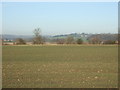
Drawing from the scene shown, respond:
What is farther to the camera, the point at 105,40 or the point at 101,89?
the point at 105,40

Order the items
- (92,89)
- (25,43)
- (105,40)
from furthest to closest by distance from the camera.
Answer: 1. (25,43)
2. (105,40)
3. (92,89)

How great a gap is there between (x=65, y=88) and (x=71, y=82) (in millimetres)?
1086

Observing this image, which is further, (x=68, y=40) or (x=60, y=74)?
(x=68, y=40)

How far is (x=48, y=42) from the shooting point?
78500mm

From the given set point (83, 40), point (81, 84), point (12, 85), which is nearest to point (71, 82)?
point (81, 84)

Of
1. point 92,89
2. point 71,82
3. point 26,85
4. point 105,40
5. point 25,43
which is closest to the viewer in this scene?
point 92,89

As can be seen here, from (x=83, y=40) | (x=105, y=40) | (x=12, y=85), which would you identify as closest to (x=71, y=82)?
(x=12, y=85)

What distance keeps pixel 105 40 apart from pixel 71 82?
2672 inches

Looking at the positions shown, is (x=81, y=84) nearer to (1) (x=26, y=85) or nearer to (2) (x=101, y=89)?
(2) (x=101, y=89)

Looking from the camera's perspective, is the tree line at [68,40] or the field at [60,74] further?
the tree line at [68,40]

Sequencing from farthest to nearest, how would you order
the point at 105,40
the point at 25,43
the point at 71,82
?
1. the point at 25,43
2. the point at 105,40
3. the point at 71,82

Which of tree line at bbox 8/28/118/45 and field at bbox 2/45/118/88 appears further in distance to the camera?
tree line at bbox 8/28/118/45

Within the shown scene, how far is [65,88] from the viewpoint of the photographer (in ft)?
23.6

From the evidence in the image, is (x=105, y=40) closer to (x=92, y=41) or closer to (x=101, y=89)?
(x=92, y=41)
